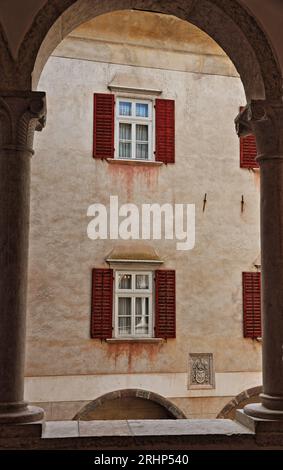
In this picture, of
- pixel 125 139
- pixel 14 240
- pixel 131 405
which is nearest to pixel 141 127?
pixel 125 139

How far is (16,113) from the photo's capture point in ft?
10.1

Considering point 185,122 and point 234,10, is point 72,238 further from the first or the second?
point 234,10

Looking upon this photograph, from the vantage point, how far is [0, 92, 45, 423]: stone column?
2.91 meters

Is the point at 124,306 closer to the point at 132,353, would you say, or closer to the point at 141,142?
the point at 132,353

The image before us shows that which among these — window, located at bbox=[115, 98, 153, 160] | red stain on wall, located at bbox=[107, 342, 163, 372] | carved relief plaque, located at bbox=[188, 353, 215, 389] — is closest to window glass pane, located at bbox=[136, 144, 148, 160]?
window, located at bbox=[115, 98, 153, 160]

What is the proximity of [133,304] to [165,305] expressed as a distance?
23.5 inches

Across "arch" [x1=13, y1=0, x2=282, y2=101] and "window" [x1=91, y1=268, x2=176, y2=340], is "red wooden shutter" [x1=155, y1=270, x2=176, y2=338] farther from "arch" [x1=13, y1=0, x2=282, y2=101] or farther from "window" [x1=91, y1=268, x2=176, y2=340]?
"arch" [x1=13, y1=0, x2=282, y2=101]

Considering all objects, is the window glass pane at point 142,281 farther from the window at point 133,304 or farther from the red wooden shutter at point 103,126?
the red wooden shutter at point 103,126

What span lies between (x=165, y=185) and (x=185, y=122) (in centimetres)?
133

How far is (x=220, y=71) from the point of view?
10891 mm

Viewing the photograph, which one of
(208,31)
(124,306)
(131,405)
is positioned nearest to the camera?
(208,31)

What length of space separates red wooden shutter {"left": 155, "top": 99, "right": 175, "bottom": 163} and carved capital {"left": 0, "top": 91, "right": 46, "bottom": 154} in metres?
7.47
